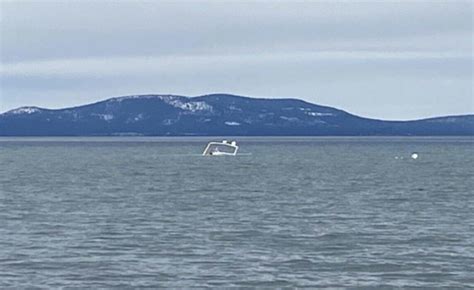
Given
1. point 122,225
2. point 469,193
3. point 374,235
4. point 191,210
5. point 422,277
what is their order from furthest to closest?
point 469,193 → point 191,210 → point 122,225 → point 374,235 → point 422,277

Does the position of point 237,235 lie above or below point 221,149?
below

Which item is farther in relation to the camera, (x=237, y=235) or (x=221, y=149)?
(x=221, y=149)

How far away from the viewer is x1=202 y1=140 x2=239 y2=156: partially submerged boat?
13459cm

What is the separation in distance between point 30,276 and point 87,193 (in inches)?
1133

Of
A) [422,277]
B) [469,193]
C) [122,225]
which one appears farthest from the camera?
[469,193]

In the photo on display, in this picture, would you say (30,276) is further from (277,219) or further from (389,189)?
(389,189)

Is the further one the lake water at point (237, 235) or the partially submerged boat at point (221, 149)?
the partially submerged boat at point (221, 149)

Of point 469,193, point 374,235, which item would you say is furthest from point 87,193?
point 374,235

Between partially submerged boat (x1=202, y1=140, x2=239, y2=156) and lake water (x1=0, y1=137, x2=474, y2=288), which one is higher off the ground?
partially submerged boat (x1=202, y1=140, x2=239, y2=156)

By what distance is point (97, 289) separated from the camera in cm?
2617

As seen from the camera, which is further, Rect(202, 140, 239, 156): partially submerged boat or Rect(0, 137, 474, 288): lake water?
Rect(202, 140, 239, 156): partially submerged boat

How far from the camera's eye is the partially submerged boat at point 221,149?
135 metres

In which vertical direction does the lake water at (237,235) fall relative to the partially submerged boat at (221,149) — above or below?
below

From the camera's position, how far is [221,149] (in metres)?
156
